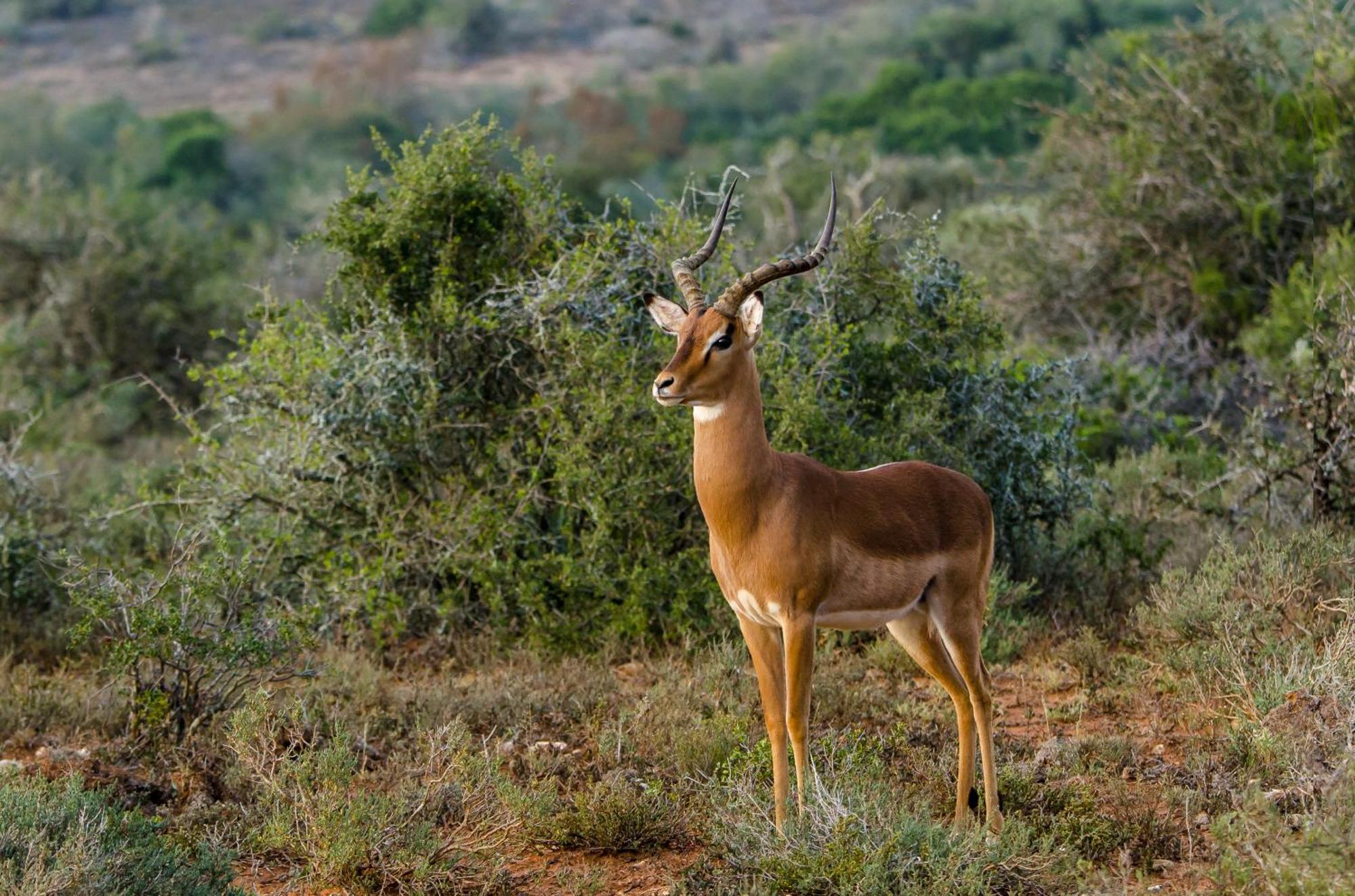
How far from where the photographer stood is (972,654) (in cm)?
579

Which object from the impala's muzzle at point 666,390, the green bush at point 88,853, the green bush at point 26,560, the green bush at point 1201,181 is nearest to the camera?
the green bush at point 88,853

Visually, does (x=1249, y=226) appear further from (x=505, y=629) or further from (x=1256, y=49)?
(x=505, y=629)

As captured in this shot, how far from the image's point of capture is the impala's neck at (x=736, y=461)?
5457 millimetres

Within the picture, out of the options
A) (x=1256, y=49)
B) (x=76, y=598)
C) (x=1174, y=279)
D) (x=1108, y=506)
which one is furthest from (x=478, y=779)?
(x=1256, y=49)

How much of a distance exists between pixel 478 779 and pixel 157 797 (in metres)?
1.44

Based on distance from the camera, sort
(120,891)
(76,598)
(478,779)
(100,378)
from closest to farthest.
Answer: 1. (120,891)
2. (478,779)
3. (76,598)
4. (100,378)

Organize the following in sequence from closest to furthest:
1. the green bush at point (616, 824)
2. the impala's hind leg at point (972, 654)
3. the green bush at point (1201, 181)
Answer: the impala's hind leg at point (972, 654) → the green bush at point (616, 824) → the green bush at point (1201, 181)

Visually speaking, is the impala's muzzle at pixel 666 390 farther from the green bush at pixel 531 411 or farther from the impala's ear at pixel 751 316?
the green bush at pixel 531 411

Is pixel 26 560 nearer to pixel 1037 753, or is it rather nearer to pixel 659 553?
pixel 659 553

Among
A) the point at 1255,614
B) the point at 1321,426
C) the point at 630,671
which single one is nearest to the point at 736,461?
the point at 630,671

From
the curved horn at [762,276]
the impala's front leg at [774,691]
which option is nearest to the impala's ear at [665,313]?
the curved horn at [762,276]

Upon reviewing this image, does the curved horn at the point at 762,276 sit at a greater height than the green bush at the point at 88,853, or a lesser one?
greater

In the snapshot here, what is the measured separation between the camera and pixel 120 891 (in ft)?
15.9

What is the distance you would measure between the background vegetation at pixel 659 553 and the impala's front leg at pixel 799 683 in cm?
15
